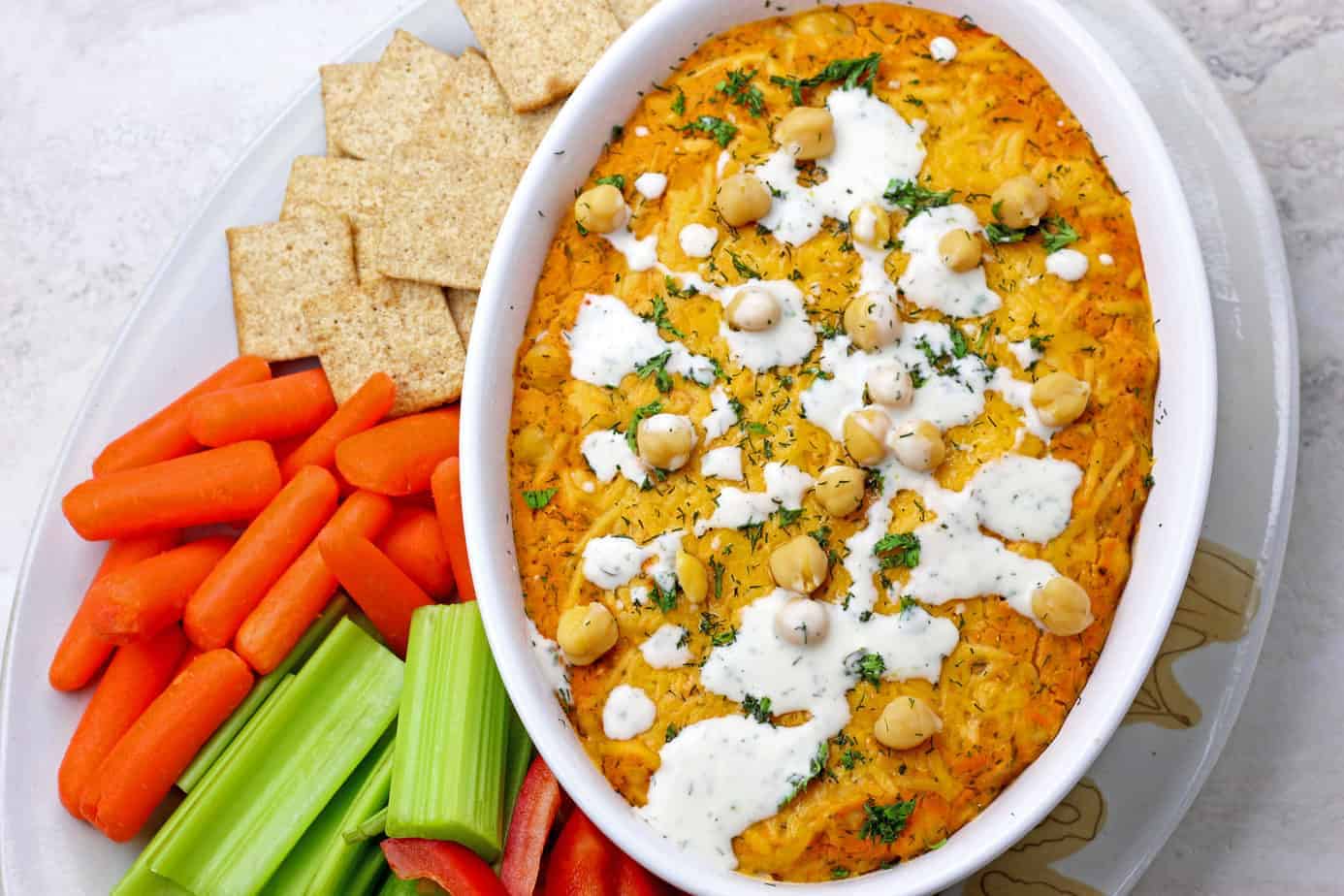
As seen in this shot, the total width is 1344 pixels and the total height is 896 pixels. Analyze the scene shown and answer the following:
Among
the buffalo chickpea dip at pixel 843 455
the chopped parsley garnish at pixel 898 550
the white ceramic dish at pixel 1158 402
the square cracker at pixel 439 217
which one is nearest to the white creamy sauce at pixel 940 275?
the buffalo chickpea dip at pixel 843 455

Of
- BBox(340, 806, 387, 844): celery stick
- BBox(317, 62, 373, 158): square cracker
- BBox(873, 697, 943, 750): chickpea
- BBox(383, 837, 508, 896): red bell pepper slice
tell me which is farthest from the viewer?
BBox(317, 62, 373, 158): square cracker

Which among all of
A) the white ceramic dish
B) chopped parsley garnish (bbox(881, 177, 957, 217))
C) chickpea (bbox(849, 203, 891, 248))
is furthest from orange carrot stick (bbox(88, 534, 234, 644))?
chopped parsley garnish (bbox(881, 177, 957, 217))

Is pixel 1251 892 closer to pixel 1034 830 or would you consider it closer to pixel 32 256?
pixel 1034 830

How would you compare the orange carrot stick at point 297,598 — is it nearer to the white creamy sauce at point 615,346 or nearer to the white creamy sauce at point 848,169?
the white creamy sauce at point 615,346

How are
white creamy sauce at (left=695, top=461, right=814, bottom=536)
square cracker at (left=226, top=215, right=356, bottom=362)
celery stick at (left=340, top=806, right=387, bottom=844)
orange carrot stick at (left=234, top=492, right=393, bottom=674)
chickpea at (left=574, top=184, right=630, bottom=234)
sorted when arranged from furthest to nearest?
square cracker at (left=226, top=215, right=356, bottom=362) → orange carrot stick at (left=234, top=492, right=393, bottom=674) → celery stick at (left=340, top=806, right=387, bottom=844) → chickpea at (left=574, top=184, right=630, bottom=234) → white creamy sauce at (left=695, top=461, right=814, bottom=536)

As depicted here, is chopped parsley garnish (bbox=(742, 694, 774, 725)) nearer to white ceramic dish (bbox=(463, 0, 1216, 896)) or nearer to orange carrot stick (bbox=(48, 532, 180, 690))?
white ceramic dish (bbox=(463, 0, 1216, 896))

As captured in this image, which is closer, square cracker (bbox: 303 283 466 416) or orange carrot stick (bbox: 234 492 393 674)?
orange carrot stick (bbox: 234 492 393 674)

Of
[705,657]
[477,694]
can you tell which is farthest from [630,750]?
[477,694]

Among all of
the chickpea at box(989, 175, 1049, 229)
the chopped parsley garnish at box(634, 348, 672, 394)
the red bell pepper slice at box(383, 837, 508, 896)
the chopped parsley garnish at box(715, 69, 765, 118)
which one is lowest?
the red bell pepper slice at box(383, 837, 508, 896)
